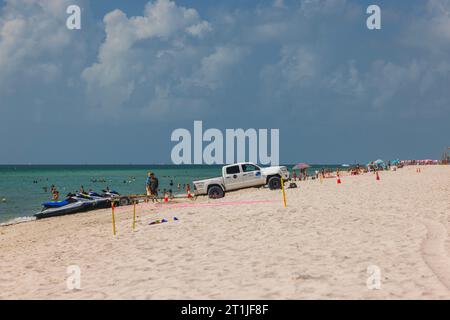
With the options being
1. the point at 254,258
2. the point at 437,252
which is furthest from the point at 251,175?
the point at 437,252

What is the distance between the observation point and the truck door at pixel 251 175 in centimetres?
2714

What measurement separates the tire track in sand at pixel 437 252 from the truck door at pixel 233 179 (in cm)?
1490

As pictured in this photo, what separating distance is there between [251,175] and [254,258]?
1751 centimetres

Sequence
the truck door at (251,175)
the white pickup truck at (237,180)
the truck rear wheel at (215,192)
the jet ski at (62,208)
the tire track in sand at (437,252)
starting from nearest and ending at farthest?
the tire track in sand at (437,252) < the truck rear wheel at (215,192) < the white pickup truck at (237,180) < the truck door at (251,175) < the jet ski at (62,208)

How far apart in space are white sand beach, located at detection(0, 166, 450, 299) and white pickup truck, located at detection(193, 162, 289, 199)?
404 inches

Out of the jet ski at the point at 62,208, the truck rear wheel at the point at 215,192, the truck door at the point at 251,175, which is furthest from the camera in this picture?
the jet ski at the point at 62,208

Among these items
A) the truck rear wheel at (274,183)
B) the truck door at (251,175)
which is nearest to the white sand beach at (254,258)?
the truck door at (251,175)

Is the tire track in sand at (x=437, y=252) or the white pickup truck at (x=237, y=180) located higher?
the white pickup truck at (x=237, y=180)

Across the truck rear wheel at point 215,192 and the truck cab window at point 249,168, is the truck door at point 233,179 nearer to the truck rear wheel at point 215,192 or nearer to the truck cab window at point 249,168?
the truck cab window at point 249,168

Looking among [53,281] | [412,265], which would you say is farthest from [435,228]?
[53,281]

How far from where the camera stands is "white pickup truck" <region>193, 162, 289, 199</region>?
26969mm

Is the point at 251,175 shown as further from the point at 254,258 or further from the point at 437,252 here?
the point at 437,252

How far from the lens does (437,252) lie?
31.1ft

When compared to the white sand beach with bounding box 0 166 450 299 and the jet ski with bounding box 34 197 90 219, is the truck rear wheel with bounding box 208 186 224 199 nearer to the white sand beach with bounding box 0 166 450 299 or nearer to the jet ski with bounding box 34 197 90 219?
the jet ski with bounding box 34 197 90 219
